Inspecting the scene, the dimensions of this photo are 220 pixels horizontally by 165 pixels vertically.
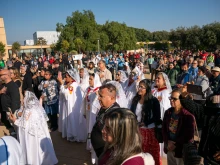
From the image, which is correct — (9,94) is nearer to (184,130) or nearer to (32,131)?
(32,131)

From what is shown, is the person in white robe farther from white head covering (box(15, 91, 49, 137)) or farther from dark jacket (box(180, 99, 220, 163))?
dark jacket (box(180, 99, 220, 163))

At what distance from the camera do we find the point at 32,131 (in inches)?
174

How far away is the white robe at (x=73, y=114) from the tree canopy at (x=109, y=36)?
107 feet

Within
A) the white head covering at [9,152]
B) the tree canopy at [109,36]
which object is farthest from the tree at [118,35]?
the white head covering at [9,152]

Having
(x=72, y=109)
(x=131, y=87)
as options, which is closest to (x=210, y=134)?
(x=131, y=87)

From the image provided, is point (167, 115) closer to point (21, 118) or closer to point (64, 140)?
point (21, 118)

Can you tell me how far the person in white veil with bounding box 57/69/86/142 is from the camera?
6238 millimetres

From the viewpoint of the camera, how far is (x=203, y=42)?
34.8 metres

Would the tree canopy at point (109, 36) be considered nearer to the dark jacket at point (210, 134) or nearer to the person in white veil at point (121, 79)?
→ the person in white veil at point (121, 79)

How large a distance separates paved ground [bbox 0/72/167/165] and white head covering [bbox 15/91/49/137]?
123 cm

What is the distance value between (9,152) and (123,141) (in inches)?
46.1

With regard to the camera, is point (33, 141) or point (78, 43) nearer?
point (33, 141)

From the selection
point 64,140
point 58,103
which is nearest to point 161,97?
point 64,140

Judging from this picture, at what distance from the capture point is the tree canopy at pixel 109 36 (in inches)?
1369
